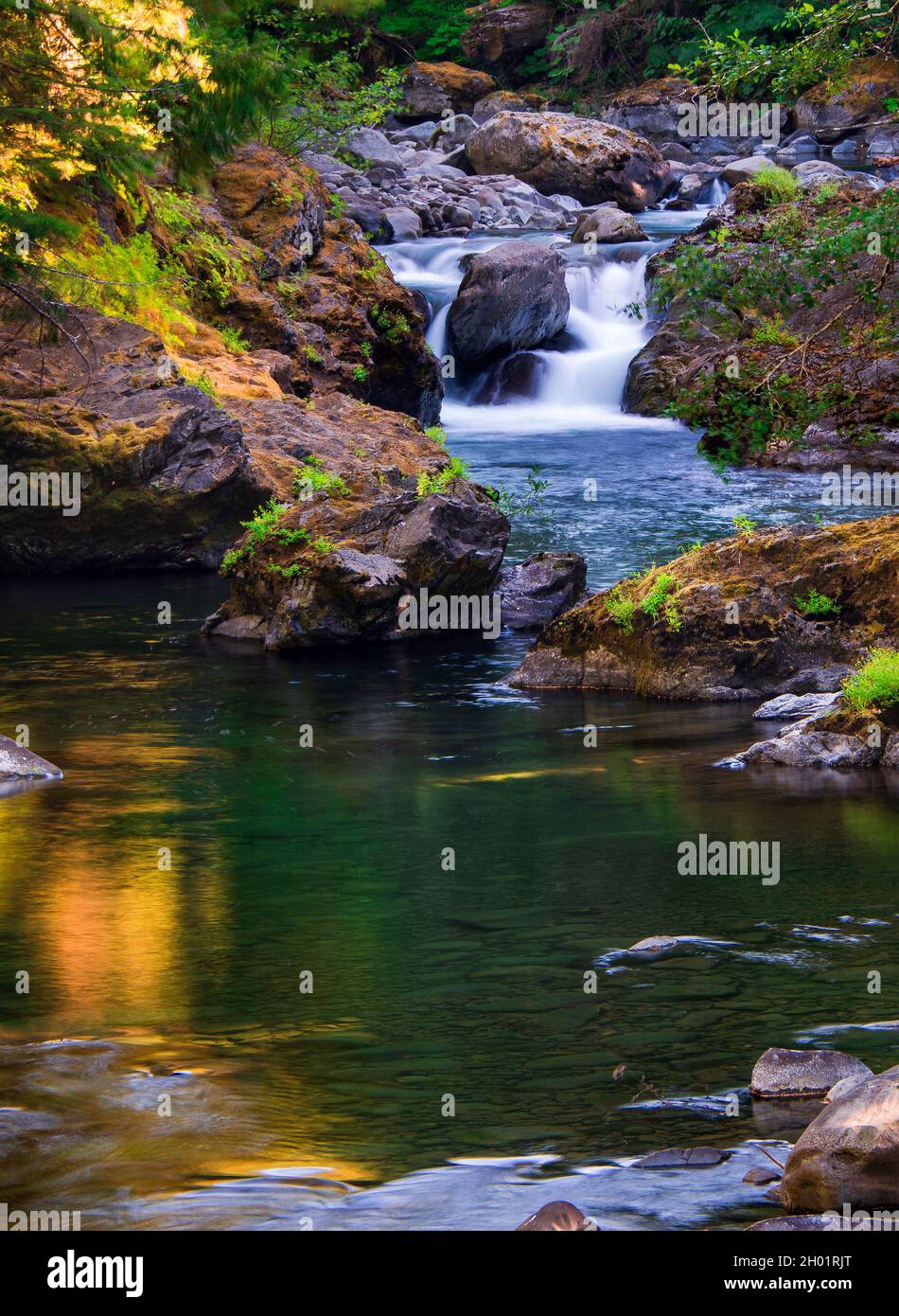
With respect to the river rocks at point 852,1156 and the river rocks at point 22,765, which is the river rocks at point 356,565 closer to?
the river rocks at point 22,765

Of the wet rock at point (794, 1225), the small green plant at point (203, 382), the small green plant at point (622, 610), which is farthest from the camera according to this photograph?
the small green plant at point (203, 382)

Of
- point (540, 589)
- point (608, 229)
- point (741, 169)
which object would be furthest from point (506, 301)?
point (540, 589)

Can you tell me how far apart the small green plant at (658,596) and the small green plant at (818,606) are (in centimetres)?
108

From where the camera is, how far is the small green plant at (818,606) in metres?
13.8

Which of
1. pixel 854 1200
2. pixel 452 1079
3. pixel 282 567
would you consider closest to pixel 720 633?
pixel 282 567

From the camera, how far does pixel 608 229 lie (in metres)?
37.6

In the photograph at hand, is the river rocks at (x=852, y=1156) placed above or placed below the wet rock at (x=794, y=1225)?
above

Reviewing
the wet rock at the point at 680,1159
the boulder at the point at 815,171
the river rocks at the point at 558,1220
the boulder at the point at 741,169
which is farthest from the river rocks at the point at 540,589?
the boulder at the point at 741,169

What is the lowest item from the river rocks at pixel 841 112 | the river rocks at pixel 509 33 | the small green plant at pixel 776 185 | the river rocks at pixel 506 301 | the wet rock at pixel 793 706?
the wet rock at pixel 793 706

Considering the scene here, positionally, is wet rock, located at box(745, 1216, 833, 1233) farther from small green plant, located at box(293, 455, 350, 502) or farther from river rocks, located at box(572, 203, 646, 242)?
river rocks, located at box(572, 203, 646, 242)

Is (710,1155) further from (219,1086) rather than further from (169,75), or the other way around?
(169,75)

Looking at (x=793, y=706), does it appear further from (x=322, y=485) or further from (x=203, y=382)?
(x=203, y=382)

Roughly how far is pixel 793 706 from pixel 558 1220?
26.6 feet

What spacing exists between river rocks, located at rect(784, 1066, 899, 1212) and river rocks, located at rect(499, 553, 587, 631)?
1160 centimetres
